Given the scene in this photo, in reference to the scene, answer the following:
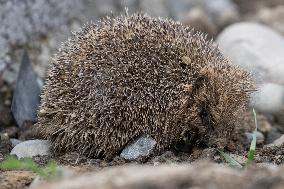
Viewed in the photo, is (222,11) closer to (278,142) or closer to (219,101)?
(278,142)

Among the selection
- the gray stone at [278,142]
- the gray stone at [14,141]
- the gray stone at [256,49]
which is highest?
the gray stone at [256,49]

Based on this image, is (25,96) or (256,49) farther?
(256,49)

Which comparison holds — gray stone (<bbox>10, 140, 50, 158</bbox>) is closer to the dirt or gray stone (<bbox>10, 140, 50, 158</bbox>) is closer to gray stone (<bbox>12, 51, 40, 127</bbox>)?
gray stone (<bbox>12, 51, 40, 127</bbox>)

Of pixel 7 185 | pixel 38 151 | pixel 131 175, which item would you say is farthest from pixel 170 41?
Result: pixel 131 175

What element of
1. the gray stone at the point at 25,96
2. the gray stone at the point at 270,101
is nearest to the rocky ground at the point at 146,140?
the gray stone at the point at 270,101

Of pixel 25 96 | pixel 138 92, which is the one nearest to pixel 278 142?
pixel 138 92

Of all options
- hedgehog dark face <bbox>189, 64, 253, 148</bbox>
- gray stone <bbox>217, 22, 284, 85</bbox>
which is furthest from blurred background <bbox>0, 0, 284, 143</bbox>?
hedgehog dark face <bbox>189, 64, 253, 148</bbox>

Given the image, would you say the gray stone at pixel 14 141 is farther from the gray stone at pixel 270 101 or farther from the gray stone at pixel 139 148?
the gray stone at pixel 270 101
